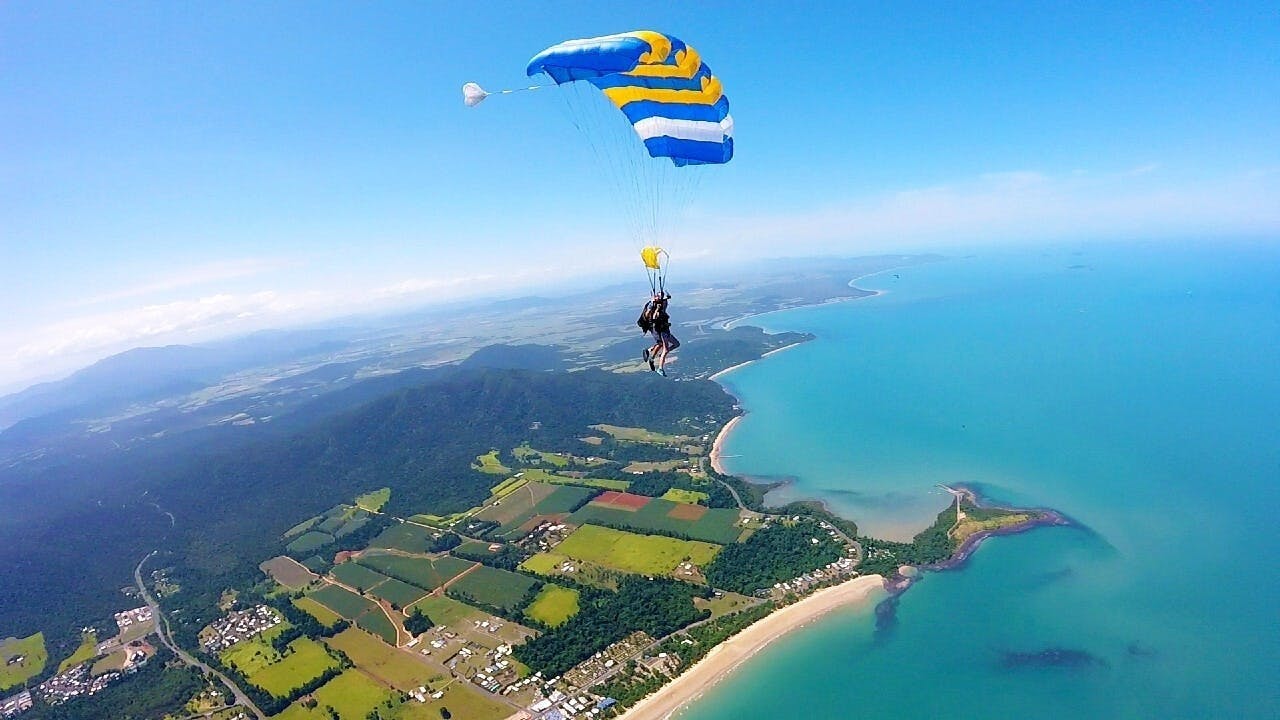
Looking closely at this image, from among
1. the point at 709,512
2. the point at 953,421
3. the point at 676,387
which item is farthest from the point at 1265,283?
the point at 709,512

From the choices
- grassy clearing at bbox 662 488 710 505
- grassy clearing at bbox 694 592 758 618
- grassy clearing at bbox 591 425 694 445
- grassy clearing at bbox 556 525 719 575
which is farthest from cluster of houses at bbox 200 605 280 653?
grassy clearing at bbox 591 425 694 445

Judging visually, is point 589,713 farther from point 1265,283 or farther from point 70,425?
point 1265,283

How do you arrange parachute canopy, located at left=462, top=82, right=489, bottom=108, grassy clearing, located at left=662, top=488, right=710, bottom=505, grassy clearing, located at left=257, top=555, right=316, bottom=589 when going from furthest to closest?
grassy clearing, located at left=662, top=488, right=710, bottom=505 → grassy clearing, located at left=257, top=555, right=316, bottom=589 → parachute canopy, located at left=462, top=82, right=489, bottom=108

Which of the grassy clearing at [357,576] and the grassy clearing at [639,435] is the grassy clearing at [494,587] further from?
the grassy clearing at [639,435]

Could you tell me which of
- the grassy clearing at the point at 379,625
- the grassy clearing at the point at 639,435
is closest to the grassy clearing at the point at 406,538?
the grassy clearing at the point at 379,625

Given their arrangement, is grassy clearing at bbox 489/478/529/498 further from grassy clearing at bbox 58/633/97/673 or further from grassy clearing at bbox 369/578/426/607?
grassy clearing at bbox 58/633/97/673
